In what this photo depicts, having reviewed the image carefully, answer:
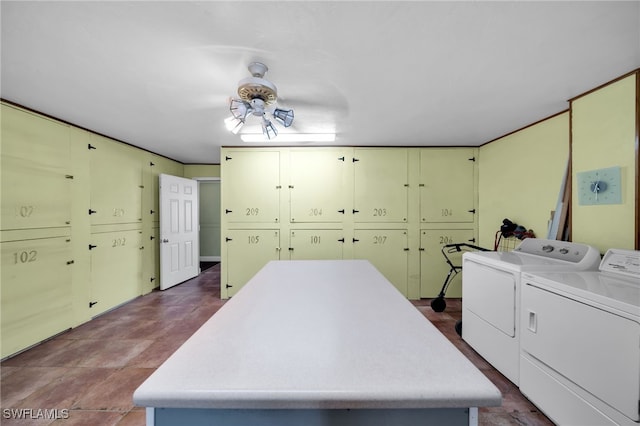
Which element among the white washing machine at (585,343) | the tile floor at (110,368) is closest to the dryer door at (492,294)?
the white washing machine at (585,343)

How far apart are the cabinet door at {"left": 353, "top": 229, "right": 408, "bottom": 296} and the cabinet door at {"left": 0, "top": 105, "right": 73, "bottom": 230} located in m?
3.74

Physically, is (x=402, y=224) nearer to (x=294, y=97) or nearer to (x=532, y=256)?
(x=532, y=256)

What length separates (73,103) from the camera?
2.29m

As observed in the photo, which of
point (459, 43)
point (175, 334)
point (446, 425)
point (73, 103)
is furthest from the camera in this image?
point (175, 334)

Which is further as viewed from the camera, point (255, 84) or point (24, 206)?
point (24, 206)

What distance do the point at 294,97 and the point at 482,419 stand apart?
9.42 ft

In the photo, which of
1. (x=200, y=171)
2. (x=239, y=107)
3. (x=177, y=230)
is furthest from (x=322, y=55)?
(x=200, y=171)

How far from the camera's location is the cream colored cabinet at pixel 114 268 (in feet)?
10.4

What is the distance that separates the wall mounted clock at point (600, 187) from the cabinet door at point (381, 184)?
196cm

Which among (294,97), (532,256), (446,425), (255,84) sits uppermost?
(294,97)

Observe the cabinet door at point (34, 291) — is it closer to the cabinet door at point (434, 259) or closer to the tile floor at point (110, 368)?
the tile floor at point (110, 368)

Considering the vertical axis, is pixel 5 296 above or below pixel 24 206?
below

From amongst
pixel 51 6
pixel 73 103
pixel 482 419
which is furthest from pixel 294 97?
pixel 482 419

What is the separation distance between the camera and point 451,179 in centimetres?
380
